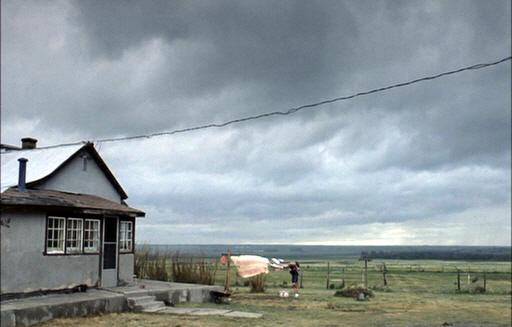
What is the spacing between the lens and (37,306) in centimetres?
1330

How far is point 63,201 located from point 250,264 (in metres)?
7.12

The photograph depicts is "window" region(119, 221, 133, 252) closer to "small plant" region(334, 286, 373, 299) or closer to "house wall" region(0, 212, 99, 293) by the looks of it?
"house wall" region(0, 212, 99, 293)

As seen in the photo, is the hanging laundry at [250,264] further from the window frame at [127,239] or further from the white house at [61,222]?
the white house at [61,222]

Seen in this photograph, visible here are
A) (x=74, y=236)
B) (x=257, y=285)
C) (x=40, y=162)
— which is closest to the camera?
(x=74, y=236)

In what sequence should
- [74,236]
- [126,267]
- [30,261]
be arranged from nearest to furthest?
[30,261], [74,236], [126,267]

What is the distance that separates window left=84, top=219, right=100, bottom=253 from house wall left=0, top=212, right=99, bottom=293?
2.21 feet

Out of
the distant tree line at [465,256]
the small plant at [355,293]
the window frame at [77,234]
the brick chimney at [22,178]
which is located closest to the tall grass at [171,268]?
the small plant at [355,293]

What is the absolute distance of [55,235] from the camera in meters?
16.0

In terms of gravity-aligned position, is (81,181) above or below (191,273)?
above

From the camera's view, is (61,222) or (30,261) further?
(61,222)

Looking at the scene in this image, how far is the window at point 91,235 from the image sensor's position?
17.1 m

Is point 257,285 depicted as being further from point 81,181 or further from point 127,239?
point 81,181

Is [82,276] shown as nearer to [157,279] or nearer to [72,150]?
[72,150]

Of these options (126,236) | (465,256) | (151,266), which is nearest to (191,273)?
(151,266)
